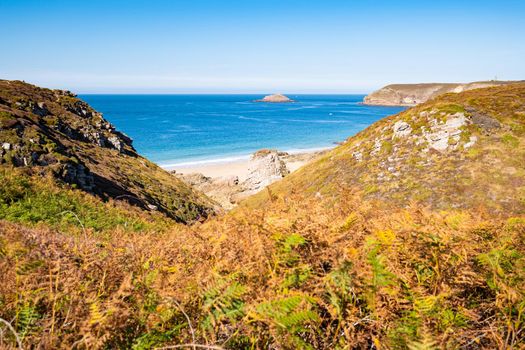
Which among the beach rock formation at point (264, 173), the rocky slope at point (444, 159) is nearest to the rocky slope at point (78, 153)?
the beach rock formation at point (264, 173)

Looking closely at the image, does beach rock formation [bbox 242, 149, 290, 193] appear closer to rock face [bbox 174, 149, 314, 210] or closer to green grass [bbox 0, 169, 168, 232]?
rock face [bbox 174, 149, 314, 210]

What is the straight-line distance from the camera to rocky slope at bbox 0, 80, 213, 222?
17891 mm

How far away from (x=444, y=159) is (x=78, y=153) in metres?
28.5

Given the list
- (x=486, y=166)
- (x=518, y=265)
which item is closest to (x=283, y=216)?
(x=518, y=265)

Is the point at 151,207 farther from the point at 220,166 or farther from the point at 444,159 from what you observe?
the point at 220,166

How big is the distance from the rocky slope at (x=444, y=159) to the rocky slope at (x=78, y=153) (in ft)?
38.1

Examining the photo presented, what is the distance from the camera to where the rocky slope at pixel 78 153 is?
58.7ft

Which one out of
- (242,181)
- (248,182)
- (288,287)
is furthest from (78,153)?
(288,287)

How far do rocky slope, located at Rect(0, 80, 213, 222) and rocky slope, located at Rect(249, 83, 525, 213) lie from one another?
38.1 ft

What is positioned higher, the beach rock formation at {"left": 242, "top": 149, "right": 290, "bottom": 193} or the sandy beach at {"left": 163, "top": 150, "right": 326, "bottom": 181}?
the beach rock formation at {"left": 242, "top": 149, "right": 290, "bottom": 193}

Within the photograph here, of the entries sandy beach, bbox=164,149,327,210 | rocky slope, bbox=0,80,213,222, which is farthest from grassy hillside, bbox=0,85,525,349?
sandy beach, bbox=164,149,327,210

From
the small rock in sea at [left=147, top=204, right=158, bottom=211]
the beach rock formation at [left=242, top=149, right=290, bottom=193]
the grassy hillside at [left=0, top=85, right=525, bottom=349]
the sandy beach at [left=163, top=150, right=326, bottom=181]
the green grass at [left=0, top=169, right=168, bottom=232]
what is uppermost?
the grassy hillside at [left=0, top=85, right=525, bottom=349]

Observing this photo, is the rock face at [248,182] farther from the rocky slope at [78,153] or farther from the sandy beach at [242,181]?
the rocky slope at [78,153]

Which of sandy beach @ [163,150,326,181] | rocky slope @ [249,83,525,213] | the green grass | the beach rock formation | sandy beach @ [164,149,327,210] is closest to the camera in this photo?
the green grass
